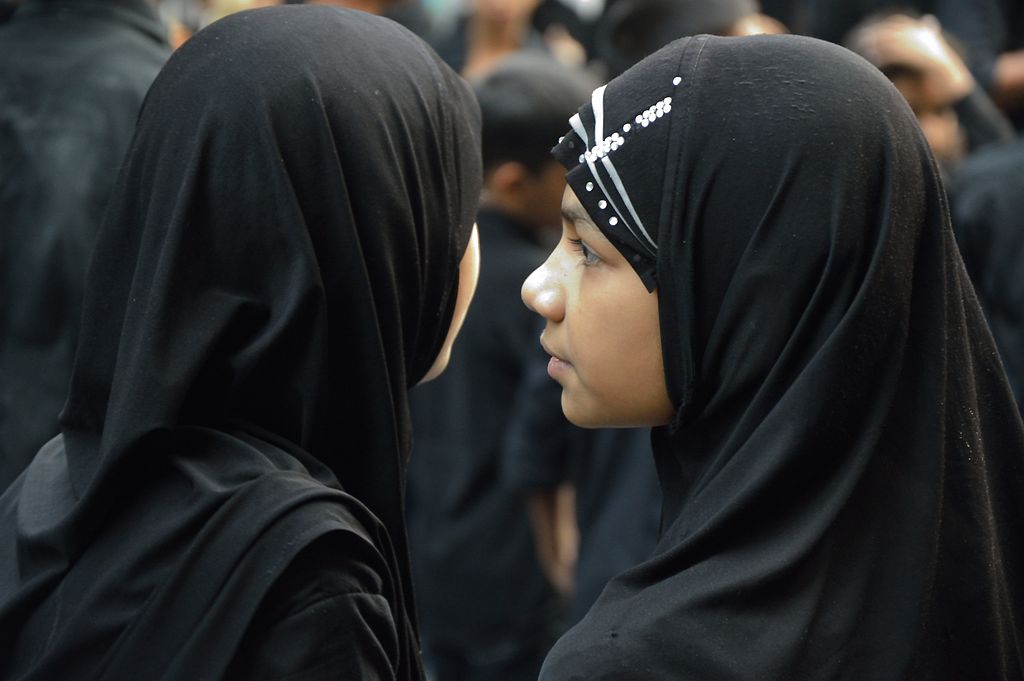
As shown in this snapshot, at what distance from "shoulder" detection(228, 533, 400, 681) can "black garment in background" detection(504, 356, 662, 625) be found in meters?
1.89

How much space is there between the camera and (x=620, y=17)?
4820 millimetres

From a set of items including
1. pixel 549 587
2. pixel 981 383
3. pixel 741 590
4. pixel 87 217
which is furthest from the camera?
pixel 549 587

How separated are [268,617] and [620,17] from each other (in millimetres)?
3404

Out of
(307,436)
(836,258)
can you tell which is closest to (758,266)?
(836,258)

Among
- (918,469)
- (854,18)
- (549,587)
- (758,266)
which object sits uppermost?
(758,266)

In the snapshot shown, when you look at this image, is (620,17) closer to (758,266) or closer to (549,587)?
(549,587)

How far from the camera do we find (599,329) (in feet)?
6.44

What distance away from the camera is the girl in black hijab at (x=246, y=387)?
5.75 ft

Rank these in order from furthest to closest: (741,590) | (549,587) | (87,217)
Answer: (549,587) → (87,217) → (741,590)

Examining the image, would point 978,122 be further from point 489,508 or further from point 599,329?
point 599,329

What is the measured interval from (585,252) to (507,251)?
2501mm

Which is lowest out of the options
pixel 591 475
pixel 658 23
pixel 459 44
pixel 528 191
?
pixel 459 44

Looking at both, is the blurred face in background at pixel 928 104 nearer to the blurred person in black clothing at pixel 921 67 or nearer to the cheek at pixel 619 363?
the blurred person in black clothing at pixel 921 67

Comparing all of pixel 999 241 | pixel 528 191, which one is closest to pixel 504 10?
pixel 528 191
